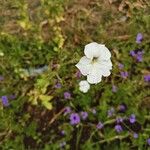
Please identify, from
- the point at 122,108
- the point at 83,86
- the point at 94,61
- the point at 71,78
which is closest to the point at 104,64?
the point at 94,61

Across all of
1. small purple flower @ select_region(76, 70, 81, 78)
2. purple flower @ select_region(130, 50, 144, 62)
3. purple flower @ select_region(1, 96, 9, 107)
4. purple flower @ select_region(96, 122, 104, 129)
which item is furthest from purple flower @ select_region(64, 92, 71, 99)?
purple flower @ select_region(130, 50, 144, 62)

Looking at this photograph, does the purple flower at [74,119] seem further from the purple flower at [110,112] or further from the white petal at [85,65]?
the white petal at [85,65]

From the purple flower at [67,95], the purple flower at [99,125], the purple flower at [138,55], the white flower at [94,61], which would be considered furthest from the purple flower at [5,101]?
the white flower at [94,61]

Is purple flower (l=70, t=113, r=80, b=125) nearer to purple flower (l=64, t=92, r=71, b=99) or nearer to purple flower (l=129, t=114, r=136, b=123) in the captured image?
purple flower (l=64, t=92, r=71, b=99)

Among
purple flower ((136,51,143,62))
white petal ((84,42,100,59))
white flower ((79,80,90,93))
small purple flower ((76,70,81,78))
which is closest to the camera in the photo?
white petal ((84,42,100,59))

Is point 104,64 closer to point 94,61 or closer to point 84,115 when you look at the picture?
point 94,61
